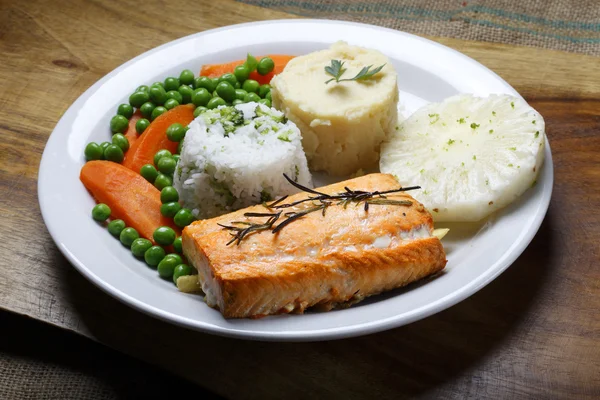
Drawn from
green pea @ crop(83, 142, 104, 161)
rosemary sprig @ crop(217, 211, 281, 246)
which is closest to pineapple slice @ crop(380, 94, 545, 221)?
rosemary sprig @ crop(217, 211, 281, 246)

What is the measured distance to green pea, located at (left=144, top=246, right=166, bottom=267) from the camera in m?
3.88

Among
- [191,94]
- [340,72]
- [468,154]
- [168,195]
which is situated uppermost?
[340,72]

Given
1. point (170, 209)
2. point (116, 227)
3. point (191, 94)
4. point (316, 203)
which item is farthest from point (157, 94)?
point (316, 203)

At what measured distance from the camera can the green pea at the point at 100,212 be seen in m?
4.10

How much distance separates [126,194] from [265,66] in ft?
5.17

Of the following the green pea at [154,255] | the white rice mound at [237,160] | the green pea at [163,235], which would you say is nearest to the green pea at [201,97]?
the white rice mound at [237,160]

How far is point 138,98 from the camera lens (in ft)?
16.3

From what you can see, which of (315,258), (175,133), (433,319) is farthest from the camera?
(175,133)

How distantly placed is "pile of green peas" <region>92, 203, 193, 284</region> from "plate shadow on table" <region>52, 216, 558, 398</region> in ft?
0.92

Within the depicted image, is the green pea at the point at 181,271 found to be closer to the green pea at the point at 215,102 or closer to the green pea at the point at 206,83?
the green pea at the point at 215,102

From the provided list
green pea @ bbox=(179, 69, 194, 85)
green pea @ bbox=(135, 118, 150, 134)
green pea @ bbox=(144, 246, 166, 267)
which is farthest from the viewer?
green pea @ bbox=(179, 69, 194, 85)

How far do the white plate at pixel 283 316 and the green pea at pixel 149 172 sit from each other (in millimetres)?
394

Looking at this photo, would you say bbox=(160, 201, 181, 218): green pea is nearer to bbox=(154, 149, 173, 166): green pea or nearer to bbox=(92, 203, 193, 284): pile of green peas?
Result: bbox=(92, 203, 193, 284): pile of green peas

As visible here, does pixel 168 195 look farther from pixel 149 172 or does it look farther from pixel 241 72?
pixel 241 72
